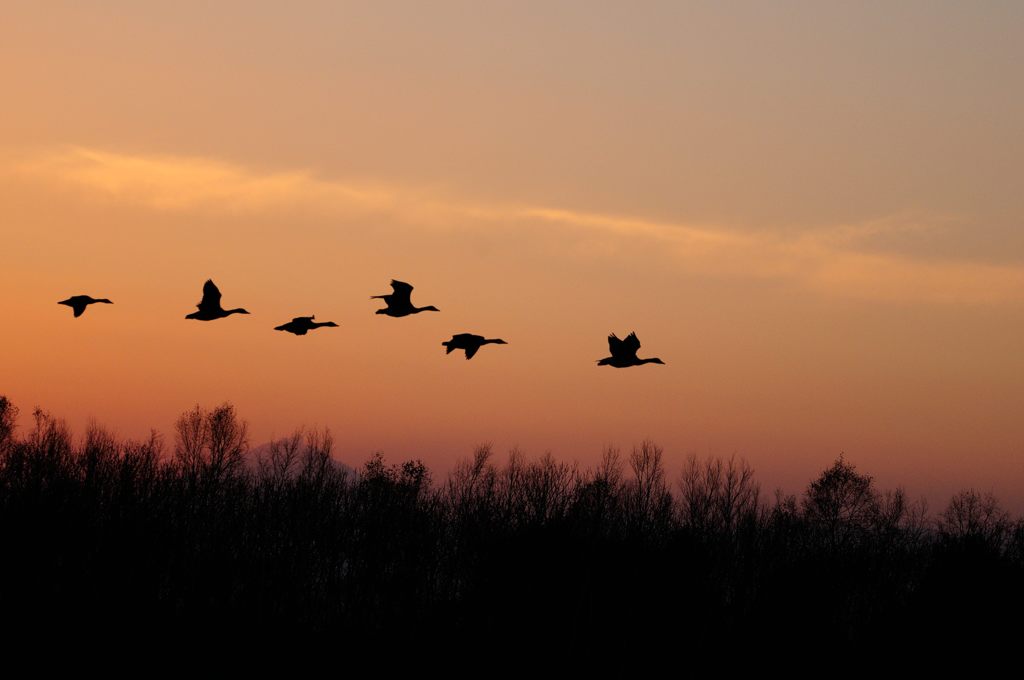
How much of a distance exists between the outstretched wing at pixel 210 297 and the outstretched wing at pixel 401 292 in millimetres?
3522

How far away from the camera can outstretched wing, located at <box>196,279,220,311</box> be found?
23984 mm

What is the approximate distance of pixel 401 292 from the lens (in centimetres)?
2553

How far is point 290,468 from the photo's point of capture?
7600 cm

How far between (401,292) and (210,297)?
153 inches

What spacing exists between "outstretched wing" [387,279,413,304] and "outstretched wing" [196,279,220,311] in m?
3.52

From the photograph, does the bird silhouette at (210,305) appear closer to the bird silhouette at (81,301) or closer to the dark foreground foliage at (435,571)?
the bird silhouette at (81,301)

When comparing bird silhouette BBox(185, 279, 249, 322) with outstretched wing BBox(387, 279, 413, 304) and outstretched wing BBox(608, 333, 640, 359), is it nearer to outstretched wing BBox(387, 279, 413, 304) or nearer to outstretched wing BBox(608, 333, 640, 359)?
outstretched wing BBox(387, 279, 413, 304)

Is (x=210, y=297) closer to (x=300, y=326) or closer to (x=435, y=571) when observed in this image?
(x=300, y=326)

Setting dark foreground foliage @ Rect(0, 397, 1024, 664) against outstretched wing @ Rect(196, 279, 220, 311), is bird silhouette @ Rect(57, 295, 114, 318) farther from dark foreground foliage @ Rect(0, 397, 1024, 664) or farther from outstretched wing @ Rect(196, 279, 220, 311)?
dark foreground foliage @ Rect(0, 397, 1024, 664)

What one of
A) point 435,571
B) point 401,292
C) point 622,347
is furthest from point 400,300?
point 435,571

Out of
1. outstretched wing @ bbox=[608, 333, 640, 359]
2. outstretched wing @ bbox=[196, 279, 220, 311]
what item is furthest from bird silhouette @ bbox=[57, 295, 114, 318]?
outstretched wing @ bbox=[608, 333, 640, 359]

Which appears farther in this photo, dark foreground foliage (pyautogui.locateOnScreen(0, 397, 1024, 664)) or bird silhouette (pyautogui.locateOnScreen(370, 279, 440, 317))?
dark foreground foliage (pyautogui.locateOnScreen(0, 397, 1024, 664))

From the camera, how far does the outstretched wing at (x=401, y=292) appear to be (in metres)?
25.3

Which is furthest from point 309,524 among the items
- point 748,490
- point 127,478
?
point 748,490
